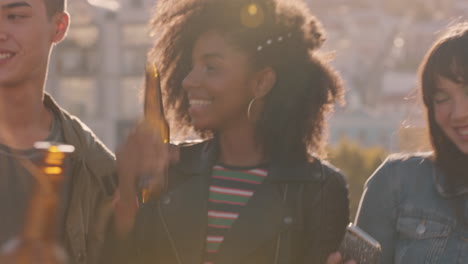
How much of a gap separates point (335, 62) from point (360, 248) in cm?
5785

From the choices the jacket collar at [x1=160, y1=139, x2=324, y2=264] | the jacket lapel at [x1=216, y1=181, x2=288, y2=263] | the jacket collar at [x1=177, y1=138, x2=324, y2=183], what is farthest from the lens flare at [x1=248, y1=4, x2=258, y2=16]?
the jacket lapel at [x1=216, y1=181, x2=288, y2=263]

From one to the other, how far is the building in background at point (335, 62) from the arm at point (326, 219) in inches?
1820

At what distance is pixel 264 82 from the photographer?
4527 millimetres

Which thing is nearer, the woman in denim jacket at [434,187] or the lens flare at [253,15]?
the woman in denim jacket at [434,187]

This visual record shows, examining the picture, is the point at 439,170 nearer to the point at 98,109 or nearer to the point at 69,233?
the point at 69,233

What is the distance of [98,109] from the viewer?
6153cm

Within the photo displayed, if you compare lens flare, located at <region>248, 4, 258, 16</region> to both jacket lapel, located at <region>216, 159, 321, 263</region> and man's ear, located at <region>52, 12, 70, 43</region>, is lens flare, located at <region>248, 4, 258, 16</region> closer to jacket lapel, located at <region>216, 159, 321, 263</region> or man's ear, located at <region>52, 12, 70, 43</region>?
jacket lapel, located at <region>216, 159, 321, 263</region>

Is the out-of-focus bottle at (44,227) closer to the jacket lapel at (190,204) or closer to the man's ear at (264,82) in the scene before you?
the jacket lapel at (190,204)

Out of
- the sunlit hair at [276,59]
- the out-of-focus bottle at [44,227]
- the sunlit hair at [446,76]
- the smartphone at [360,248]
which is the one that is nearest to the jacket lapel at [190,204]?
the sunlit hair at [276,59]

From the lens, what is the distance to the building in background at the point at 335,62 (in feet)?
201

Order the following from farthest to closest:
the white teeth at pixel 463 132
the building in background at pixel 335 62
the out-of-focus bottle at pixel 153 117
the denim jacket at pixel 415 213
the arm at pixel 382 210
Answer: the building in background at pixel 335 62
the arm at pixel 382 210
the denim jacket at pixel 415 213
the white teeth at pixel 463 132
the out-of-focus bottle at pixel 153 117

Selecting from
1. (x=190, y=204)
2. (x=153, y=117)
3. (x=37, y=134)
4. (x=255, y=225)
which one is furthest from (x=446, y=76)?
(x=37, y=134)

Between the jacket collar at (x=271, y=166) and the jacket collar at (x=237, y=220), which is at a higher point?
the jacket collar at (x=271, y=166)

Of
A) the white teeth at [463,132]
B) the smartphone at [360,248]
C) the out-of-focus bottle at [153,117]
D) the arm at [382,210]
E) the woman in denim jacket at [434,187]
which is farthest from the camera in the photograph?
the arm at [382,210]
